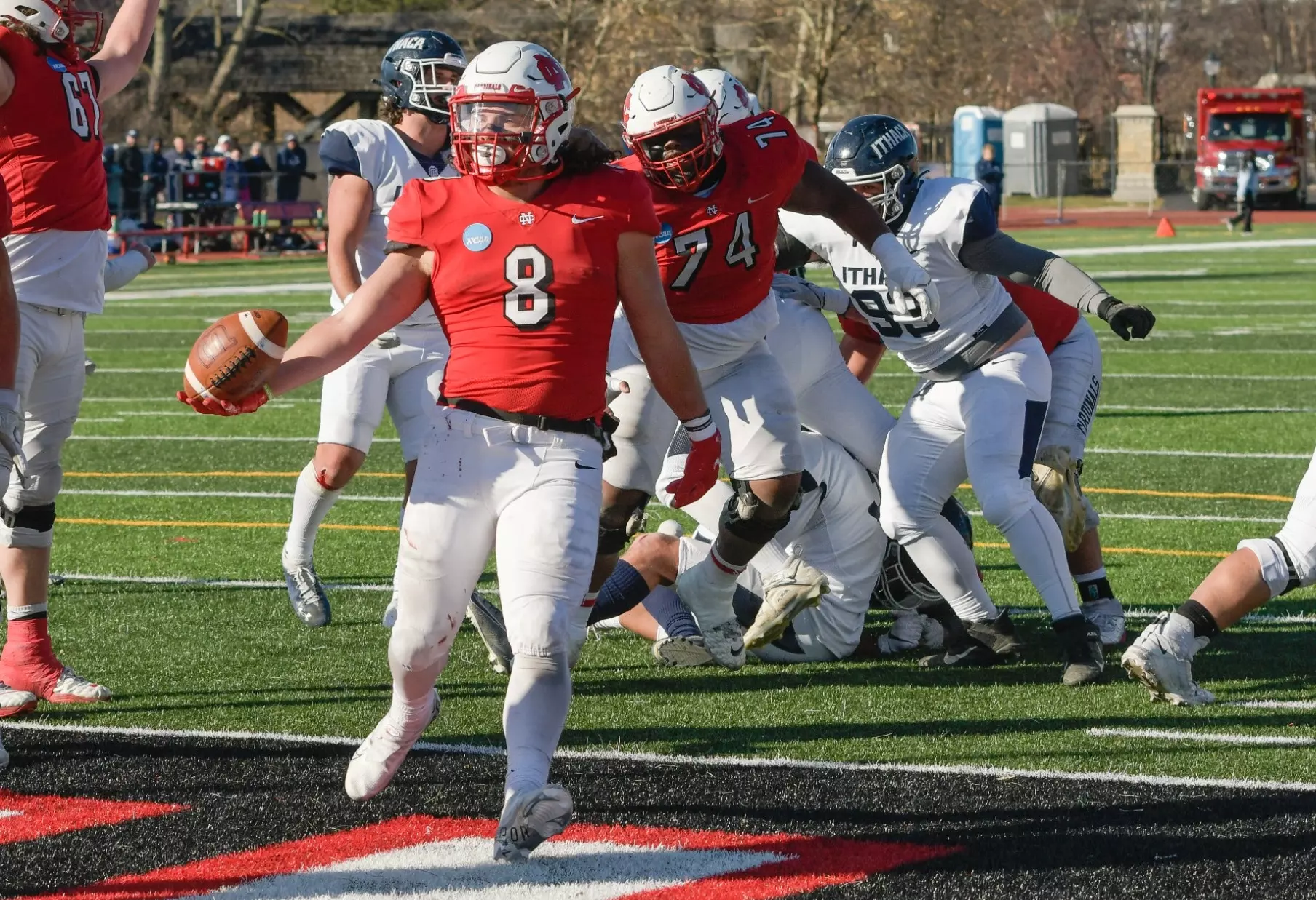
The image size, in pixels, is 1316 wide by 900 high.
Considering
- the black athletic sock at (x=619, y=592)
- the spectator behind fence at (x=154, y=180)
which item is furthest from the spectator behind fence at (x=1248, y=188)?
the black athletic sock at (x=619, y=592)

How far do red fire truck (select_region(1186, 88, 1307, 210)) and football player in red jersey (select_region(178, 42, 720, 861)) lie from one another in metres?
40.0

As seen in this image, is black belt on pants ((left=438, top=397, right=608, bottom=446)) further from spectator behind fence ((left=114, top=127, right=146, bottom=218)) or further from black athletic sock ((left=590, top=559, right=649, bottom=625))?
spectator behind fence ((left=114, top=127, right=146, bottom=218))

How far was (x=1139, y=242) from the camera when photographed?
100 ft

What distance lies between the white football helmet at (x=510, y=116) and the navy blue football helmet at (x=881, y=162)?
2071 millimetres

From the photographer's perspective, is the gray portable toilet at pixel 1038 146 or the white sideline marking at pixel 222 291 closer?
the white sideline marking at pixel 222 291

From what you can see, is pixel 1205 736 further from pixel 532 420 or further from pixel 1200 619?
pixel 532 420

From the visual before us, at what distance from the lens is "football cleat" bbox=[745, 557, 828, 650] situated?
592 centimetres

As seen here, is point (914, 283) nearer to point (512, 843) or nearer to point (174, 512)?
point (512, 843)

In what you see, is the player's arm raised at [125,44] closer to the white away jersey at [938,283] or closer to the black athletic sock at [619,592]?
the black athletic sock at [619,592]

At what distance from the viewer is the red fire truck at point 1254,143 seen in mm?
42188

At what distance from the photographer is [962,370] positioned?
244 inches

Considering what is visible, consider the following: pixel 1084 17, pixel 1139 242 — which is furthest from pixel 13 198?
pixel 1084 17

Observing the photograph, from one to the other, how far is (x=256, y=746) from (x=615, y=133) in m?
34.3

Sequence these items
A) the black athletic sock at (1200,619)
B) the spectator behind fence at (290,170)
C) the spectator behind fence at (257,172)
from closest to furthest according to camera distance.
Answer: the black athletic sock at (1200,619), the spectator behind fence at (290,170), the spectator behind fence at (257,172)
